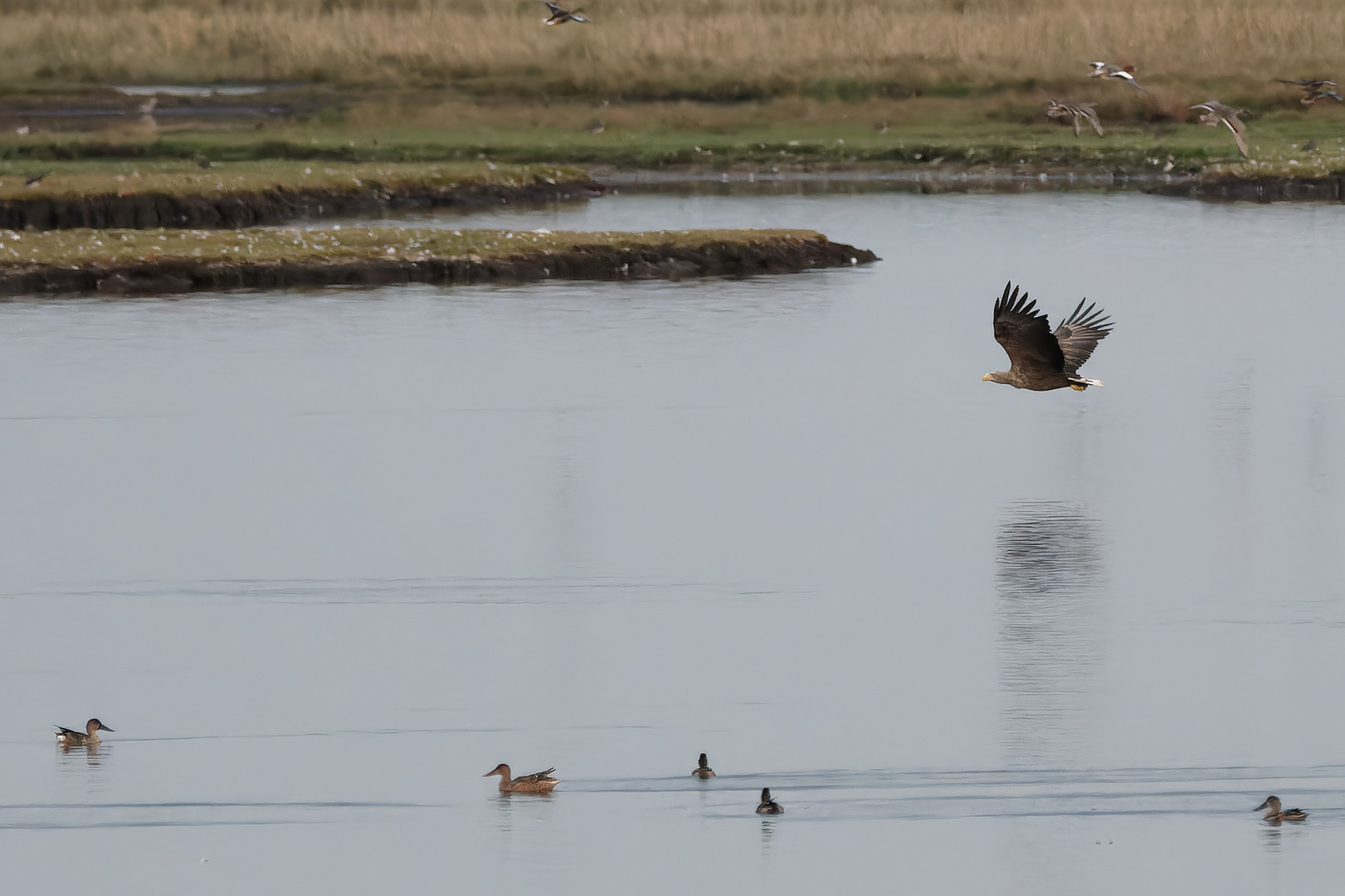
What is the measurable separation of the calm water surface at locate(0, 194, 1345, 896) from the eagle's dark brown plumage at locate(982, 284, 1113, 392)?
169 centimetres

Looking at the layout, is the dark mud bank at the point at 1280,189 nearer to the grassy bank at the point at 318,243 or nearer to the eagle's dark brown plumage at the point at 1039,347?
the grassy bank at the point at 318,243

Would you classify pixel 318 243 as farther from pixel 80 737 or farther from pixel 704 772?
pixel 704 772

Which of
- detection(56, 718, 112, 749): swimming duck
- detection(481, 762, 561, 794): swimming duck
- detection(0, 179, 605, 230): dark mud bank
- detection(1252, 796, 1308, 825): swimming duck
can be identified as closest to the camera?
detection(1252, 796, 1308, 825): swimming duck

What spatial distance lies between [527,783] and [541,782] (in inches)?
3.7

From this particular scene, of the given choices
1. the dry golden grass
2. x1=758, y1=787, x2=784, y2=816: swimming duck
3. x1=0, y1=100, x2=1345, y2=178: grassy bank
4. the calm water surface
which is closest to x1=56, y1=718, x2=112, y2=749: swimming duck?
the calm water surface

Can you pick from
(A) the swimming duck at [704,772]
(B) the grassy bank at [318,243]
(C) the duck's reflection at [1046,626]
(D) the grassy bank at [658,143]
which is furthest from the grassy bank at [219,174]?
(A) the swimming duck at [704,772]

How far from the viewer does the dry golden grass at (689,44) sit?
75.4 metres

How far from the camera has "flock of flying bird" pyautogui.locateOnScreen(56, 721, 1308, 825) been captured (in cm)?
1369

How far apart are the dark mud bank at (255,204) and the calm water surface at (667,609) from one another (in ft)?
35.9

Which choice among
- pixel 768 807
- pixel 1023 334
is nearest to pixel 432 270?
pixel 1023 334

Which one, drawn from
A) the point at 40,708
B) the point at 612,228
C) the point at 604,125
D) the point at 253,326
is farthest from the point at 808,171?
the point at 40,708

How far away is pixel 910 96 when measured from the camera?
7319 cm

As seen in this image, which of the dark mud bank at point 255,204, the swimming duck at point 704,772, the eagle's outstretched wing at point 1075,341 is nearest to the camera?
the swimming duck at point 704,772

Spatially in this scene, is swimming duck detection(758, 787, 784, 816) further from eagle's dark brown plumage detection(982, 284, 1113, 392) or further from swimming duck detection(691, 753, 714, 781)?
eagle's dark brown plumage detection(982, 284, 1113, 392)
